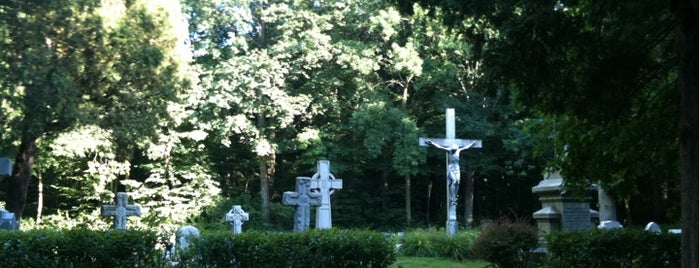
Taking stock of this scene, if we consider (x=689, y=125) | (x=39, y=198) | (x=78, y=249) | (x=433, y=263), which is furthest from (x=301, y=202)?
(x=39, y=198)

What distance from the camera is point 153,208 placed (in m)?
28.0

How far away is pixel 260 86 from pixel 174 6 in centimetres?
792

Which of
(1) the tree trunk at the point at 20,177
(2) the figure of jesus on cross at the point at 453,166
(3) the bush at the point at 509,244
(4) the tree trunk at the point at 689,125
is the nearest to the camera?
(4) the tree trunk at the point at 689,125

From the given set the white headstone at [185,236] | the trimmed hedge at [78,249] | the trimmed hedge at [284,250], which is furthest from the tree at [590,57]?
the trimmed hedge at [78,249]

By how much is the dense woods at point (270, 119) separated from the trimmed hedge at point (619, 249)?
0.81m

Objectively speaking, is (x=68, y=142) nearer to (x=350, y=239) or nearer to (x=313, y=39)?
(x=313, y=39)

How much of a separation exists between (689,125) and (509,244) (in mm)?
5616

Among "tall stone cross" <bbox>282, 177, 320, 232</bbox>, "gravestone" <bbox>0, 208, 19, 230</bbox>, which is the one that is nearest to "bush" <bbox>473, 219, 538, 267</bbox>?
"tall stone cross" <bbox>282, 177, 320, 232</bbox>

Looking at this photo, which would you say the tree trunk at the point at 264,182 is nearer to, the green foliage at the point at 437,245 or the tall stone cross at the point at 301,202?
the green foliage at the point at 437,245

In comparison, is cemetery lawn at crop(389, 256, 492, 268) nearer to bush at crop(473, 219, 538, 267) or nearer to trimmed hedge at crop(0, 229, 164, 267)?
bush at crop(473, 219, 538, 267)

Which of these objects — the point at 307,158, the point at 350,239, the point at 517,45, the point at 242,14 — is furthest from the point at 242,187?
the point at 517,45

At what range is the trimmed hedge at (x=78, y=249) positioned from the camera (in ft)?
26.7

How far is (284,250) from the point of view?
8.67 metres

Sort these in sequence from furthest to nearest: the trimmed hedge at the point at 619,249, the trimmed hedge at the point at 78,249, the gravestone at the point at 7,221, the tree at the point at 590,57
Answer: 1. the gravestone at the point at 7,221
2. the trimmed hedge at the point at 619,249
3. the trimmed hedge at the point at 78,249
4. the tree at the point at 590,57
